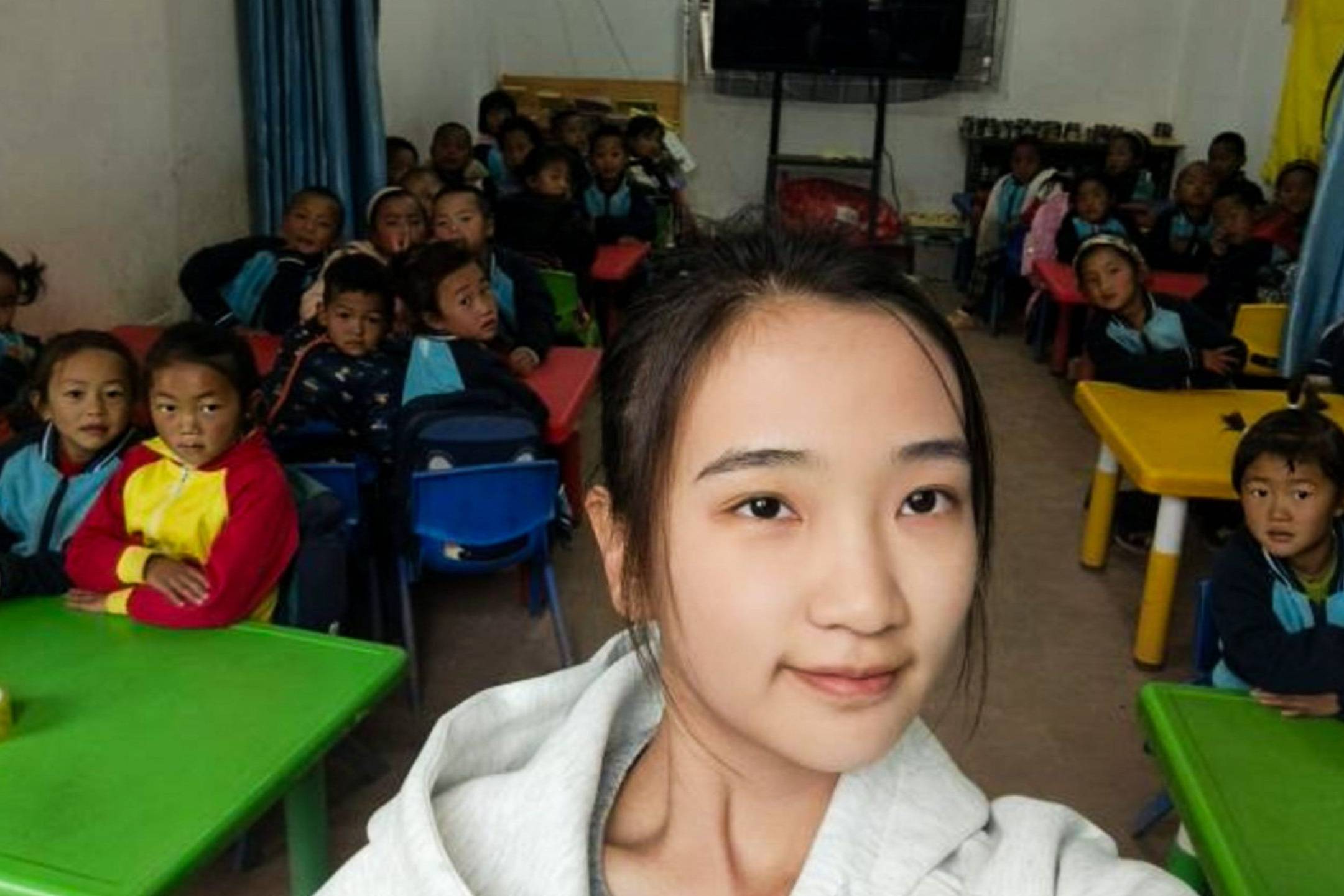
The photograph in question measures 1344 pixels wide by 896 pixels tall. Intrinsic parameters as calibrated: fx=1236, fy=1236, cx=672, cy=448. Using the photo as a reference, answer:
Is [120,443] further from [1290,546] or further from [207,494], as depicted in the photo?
Answer: [1290,546]

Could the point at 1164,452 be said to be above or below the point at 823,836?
below

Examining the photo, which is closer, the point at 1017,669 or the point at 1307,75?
the point at 1017,669

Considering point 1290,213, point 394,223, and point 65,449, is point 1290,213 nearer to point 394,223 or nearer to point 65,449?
point 394,223

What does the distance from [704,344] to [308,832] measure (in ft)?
3.38

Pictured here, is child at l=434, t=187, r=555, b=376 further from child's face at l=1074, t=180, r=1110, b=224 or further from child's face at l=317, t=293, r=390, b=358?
child's face at l=1074, t=180, r=1110, b=224

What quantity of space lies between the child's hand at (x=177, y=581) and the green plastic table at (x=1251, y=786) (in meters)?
1.28

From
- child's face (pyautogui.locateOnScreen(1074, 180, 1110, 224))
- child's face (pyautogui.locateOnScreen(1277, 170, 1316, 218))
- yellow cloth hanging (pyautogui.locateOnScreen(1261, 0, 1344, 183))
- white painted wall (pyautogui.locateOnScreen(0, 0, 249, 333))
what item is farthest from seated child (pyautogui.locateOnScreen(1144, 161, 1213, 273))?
white painted wall (pyautogui.locateOnScreen(0, 0, 249, 333))

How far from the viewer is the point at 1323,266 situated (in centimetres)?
358

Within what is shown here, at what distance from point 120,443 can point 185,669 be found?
75 centimetres

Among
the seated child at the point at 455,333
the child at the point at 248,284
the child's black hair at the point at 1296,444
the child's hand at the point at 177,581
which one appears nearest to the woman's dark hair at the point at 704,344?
the child's hand at the point at 177,581

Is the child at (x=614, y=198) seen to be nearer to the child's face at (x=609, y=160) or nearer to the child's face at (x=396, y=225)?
the child's face at (x=609, y=160)

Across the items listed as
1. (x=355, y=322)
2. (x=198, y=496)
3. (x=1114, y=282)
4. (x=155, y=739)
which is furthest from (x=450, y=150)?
(x=155, y=739)

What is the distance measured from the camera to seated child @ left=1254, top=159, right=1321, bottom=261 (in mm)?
4824

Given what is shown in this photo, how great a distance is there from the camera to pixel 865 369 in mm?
723
